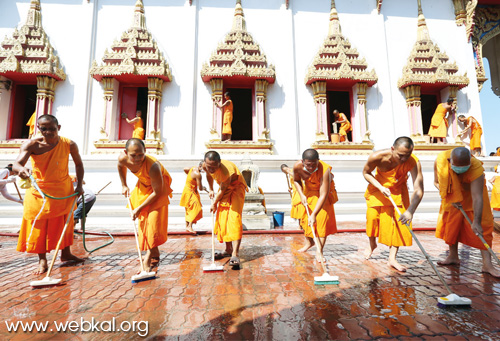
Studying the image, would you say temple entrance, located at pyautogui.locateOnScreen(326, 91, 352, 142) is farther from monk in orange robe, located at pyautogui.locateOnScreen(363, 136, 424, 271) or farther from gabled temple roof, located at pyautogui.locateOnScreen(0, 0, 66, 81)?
gabled temple roof, located at pyautogui.locateOnScreen(0, 0, 66, 81)

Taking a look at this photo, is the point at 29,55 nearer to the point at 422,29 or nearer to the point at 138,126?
the point at 138,126

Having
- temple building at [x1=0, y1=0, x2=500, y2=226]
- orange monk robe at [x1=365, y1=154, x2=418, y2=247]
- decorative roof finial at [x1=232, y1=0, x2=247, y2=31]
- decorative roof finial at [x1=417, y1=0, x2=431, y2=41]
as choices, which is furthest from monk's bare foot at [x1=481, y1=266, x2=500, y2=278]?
Result: decorative roof finial at [x1=417, y1=0, x2=431, y2=41]

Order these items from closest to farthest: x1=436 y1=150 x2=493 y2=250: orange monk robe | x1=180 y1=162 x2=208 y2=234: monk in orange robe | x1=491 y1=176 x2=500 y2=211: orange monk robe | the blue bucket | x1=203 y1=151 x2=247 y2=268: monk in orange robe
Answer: x1=436 y1=150 x2=493 y2=250: orange monk robe → x1=203 y1=151 x2=247 y2=268: monk in orange robe → x1=180 y1=162 x2=208 y2=234: monk in orange robe → the blue bucket → x1=491 y1=176 x2=500 y2=211: orange monk robe

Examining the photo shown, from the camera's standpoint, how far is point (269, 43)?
30.7 ft

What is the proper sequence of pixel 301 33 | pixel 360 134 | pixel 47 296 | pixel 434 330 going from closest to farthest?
pixel 434 330 < pixel 47 296 < pixel 360 134 < pixel 301 33

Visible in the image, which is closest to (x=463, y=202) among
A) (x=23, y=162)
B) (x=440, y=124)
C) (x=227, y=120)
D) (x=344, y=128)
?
(x=23, y=162)

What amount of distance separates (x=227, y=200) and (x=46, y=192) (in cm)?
219

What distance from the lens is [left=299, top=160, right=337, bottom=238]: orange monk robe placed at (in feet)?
11.8

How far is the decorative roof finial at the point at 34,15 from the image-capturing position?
28.4 feet

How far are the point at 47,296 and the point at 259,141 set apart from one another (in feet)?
22.0

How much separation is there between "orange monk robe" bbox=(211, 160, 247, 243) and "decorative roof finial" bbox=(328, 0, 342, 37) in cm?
773

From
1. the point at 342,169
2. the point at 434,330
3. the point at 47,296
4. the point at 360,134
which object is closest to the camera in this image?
the point at 434,330

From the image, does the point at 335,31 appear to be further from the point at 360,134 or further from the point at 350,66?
the point at 360,134

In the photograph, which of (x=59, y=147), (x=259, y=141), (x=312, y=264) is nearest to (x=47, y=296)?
(x=59, y=147)
